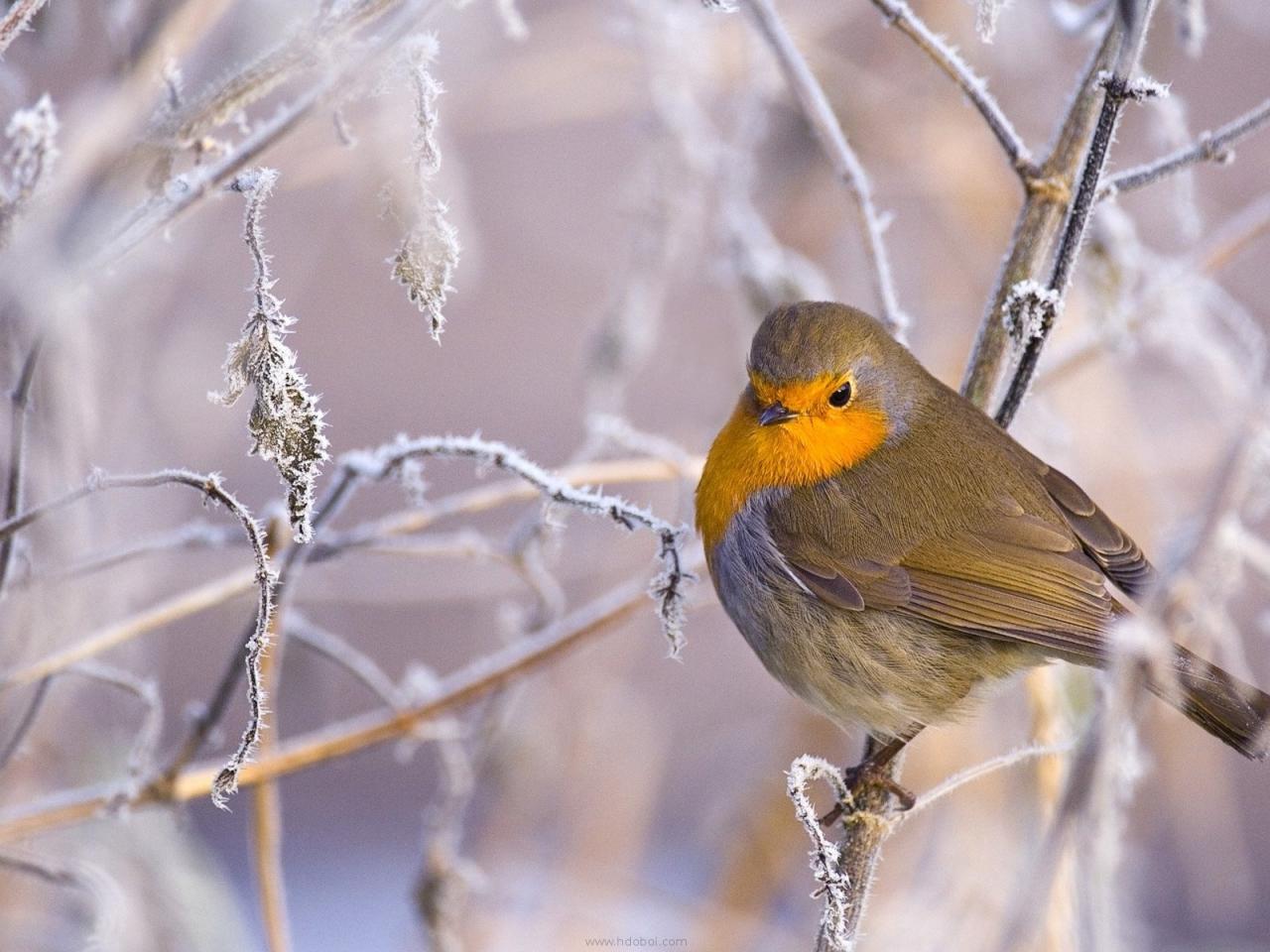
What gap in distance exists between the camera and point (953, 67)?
1716mm

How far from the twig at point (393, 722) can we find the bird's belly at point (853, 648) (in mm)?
383

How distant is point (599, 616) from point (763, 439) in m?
0.62

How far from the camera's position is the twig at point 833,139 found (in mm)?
1806

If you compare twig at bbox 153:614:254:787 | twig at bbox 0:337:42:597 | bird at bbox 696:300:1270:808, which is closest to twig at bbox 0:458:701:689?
twig at bbox 153:614:254:787

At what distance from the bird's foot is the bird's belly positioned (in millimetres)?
136

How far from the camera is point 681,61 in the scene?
104 inches

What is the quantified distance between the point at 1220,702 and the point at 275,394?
58.2 inches

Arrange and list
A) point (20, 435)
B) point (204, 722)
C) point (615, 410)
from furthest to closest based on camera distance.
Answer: point (615, 410) < point (204, 722) < point (20, 435)

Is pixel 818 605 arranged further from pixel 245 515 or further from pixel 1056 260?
pixel 245 515

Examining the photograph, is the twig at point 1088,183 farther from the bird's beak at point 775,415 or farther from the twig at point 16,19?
Answer: the twig at point 16,19

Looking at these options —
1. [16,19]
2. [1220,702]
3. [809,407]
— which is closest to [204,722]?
[16,19]

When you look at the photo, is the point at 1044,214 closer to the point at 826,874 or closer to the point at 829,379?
the point at 829,379

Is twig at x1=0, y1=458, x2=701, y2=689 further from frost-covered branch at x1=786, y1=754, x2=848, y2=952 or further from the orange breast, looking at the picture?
frost-covered branch at x1=786, y1=754, x2=848, y2=952

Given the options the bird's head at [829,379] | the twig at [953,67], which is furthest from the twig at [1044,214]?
the bird's head at [829,379]
